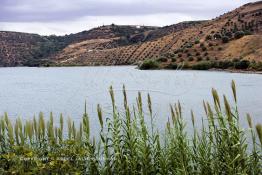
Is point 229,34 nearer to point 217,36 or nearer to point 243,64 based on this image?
point 217,36

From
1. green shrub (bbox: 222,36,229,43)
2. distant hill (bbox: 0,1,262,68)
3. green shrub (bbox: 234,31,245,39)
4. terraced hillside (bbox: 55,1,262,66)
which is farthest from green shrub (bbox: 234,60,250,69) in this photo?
green shrub (bbox: 234,31,245,39)

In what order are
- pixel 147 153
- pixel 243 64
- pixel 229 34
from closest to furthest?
pixel 147 153, pixel 243 64, pixel 229 34

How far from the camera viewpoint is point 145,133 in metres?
9.80

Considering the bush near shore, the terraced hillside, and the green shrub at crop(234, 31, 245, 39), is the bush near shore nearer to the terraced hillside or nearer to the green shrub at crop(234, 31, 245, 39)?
the terraced hillside

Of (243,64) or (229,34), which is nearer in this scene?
(243,64)

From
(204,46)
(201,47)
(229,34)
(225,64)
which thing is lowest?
(225,64)

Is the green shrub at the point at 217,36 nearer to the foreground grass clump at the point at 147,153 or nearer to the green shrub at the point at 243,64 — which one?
the green shrub at the point at 243,64

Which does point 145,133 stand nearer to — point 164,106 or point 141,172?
point 141,172

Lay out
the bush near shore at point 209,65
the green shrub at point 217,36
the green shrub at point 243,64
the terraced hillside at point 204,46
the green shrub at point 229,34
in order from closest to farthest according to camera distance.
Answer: the bush near shore at point 209,65 < the green shrub at point 243,64 < the terraced hillside at point 204,46 < the green shrub at point 229,34 < the green shrub at point 217,36

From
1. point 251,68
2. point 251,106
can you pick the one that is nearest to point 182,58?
point 251,68

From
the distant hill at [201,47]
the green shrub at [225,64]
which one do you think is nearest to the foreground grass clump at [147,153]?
the distant hill at [201,47]

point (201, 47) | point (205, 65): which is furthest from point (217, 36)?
point (205, 65)

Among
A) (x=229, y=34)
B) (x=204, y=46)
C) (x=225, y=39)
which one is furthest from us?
(x=229, y=34)

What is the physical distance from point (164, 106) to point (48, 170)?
25.1 m
